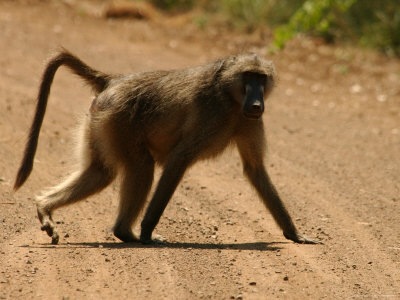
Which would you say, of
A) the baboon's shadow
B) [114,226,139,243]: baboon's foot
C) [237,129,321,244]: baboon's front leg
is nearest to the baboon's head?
[237,129,321,244]: baboon's front leg


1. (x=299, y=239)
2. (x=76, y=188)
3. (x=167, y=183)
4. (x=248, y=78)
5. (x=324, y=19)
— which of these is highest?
(x=324, y=19)

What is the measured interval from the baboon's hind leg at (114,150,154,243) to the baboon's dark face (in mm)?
944

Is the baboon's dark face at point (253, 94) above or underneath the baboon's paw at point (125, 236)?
above

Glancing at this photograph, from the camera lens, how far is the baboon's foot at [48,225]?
555 centimetres

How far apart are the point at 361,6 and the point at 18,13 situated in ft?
25.2

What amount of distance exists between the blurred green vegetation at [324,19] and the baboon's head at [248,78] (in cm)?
684

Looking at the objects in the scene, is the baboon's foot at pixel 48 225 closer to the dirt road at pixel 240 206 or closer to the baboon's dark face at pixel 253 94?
the dirt road at pixel 240 206

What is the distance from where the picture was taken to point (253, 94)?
5551 mm

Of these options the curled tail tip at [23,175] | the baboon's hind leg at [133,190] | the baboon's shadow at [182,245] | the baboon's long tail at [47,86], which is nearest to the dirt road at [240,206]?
the baboon's shadow at [182,245]

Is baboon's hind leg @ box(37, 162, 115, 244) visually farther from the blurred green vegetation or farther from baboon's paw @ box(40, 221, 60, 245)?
the blurred green vegetation

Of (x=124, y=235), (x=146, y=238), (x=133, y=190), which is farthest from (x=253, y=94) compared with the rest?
(x=124, y=235)

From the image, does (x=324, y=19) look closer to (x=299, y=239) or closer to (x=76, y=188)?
(x=299, y=239)

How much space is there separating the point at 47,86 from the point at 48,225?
119 centimetres

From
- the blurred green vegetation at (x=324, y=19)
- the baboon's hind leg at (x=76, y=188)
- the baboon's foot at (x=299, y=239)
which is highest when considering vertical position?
the blurred green vegetation at (x=324, y=19)
